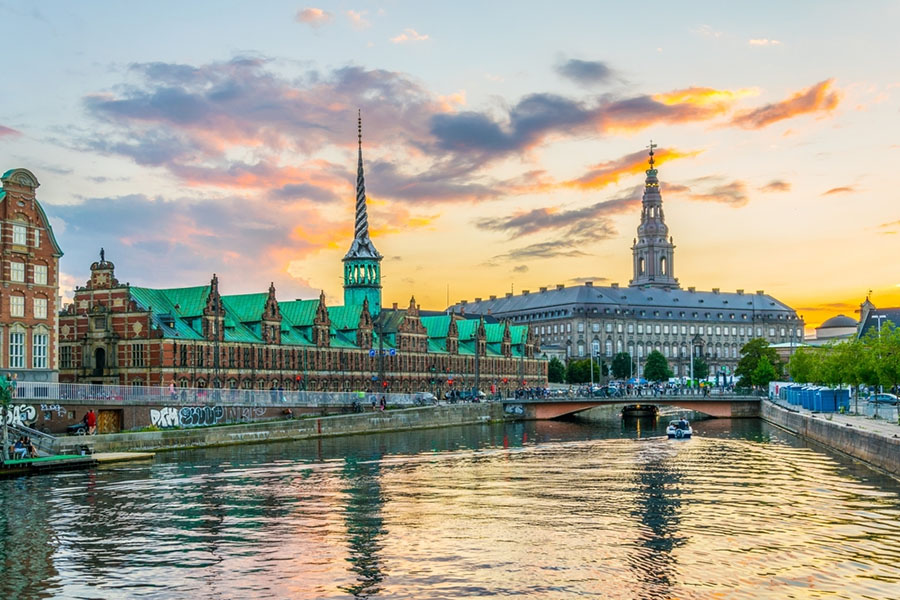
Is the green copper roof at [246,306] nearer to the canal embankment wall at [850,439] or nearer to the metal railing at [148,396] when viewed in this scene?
the metal railing at [148,396]

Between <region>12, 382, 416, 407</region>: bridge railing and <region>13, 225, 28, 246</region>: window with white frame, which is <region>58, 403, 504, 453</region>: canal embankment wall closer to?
<region>12, 382, 416, 407</region>: bridge railing

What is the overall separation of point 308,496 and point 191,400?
3846 centimetres

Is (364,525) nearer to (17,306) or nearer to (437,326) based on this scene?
(17,306)

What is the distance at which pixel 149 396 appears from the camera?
3442 inches

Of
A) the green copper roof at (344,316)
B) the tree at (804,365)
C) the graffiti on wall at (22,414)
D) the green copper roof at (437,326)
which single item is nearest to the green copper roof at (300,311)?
the green copper roof at (344,316)

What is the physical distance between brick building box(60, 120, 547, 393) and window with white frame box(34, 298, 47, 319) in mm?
20699

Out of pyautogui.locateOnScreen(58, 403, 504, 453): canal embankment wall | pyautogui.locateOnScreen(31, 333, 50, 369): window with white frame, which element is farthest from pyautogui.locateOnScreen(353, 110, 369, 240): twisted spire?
pyautogui.locateOnScreen(31, 333, 50, 369): window with white frame

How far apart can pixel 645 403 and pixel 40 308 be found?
90384mm

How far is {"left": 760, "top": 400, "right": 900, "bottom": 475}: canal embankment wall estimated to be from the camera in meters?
63.4

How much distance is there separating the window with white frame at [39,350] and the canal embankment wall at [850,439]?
63481mm

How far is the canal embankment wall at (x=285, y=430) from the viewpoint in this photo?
252ft

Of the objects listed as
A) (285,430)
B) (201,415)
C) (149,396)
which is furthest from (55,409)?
(285,430)

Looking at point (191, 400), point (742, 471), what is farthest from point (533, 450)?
point (191, 400)

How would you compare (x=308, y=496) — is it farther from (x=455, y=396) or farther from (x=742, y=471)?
(x=455, y=396)
